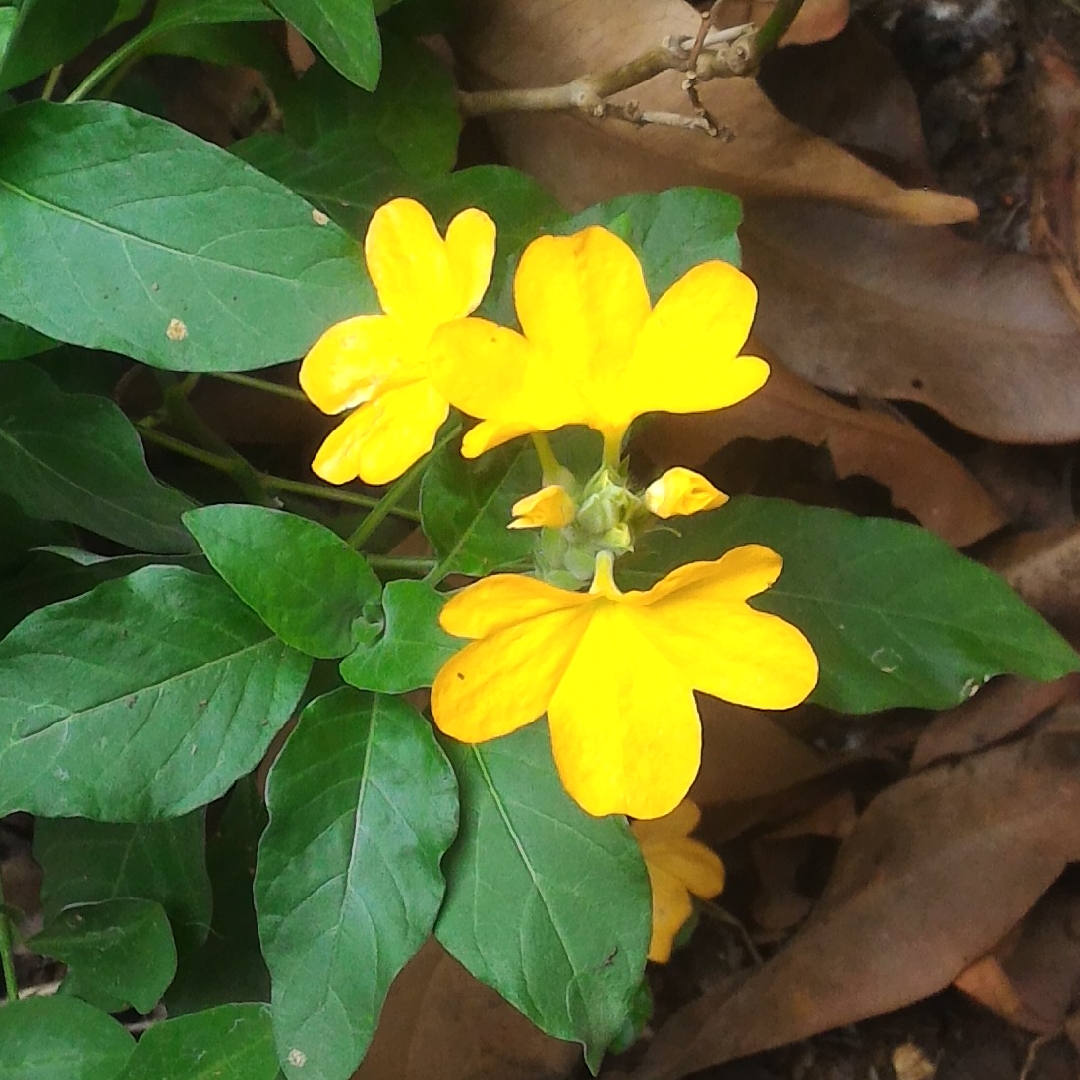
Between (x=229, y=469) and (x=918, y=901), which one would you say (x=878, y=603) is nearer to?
(x=918, y=901)

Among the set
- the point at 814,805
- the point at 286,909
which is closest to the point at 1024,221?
the point at 814,805

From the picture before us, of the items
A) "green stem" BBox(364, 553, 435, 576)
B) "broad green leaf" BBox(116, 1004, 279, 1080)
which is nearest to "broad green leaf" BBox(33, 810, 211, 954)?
"broad green leaf" BBox(116, 1004, 279, 1080)

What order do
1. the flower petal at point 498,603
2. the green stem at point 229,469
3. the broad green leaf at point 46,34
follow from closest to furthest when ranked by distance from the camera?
the flower petal at point 498,603 < the broad green leaf at point 46,34 < the green stem at point 229,469

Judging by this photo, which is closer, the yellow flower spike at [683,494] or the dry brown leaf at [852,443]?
the yellow flower spike at [683,494]

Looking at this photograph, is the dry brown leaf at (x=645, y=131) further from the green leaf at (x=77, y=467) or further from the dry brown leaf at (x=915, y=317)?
the green leaf at (x=77, y=467)

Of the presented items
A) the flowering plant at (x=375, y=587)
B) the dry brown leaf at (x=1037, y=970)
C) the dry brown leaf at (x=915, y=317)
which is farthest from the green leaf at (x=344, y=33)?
the dry brown leaf at (x=1037, y=970)
